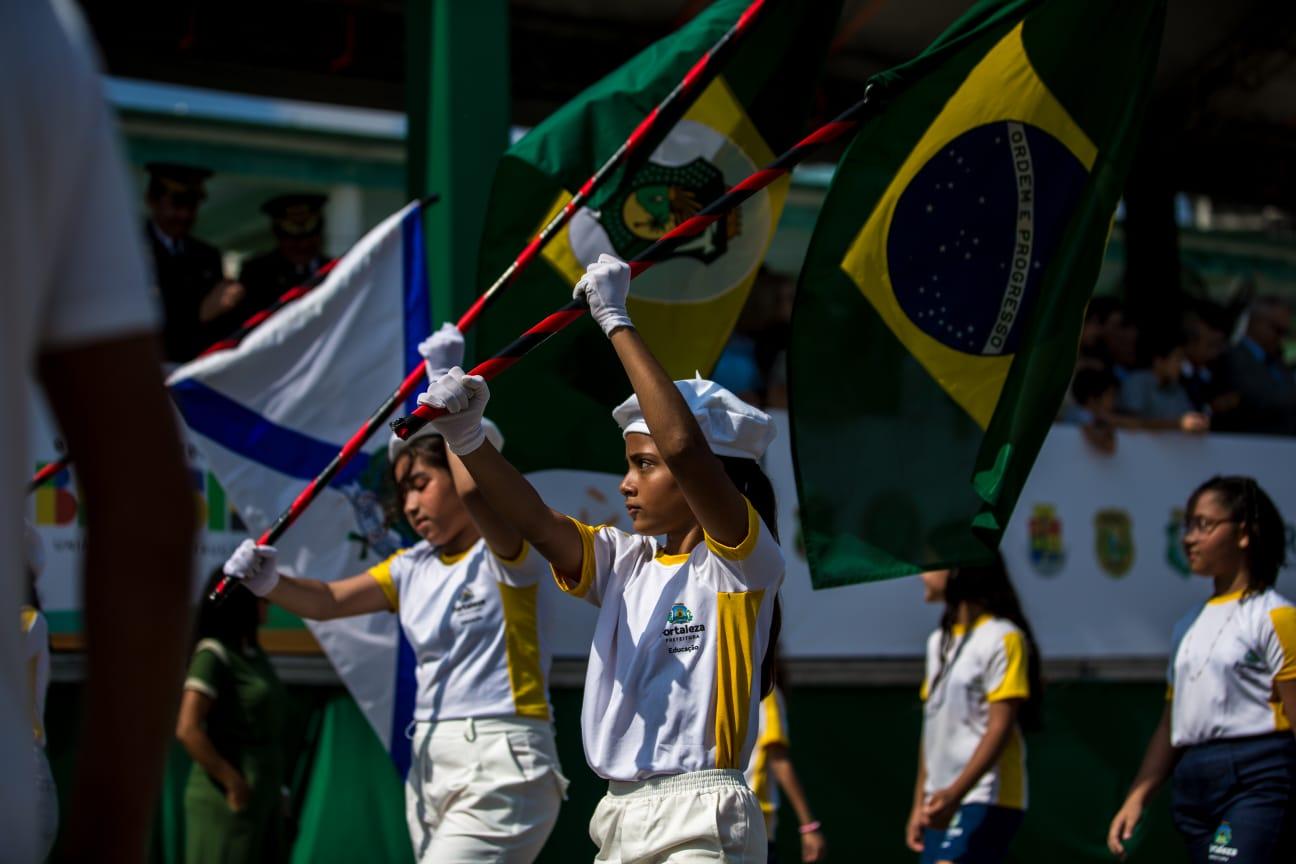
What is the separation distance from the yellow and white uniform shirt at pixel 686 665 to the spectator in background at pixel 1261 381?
6.89 metres

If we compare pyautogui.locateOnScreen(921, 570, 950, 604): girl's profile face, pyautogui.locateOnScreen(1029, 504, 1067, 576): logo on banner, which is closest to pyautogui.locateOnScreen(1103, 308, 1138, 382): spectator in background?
pyautogui.locateOnScreen(1029, 504, 1067, 576): logo on banner

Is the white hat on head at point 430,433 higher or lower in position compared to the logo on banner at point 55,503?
higher

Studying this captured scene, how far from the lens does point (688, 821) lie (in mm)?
3254

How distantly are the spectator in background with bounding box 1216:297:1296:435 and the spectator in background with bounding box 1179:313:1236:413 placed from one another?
3.0 inches

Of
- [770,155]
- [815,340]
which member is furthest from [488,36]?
[815,340]

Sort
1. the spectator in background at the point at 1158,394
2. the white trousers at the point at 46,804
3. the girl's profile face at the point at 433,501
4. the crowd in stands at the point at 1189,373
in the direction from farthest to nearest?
1. the spectator in background at the point at 1158,394
2. the crowd in stands at the point at 1189,373
3. the girl's profile face at the point at 433,501
4. the white trousers at the point at 46,804

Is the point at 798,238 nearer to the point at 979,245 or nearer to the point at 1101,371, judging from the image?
the point at 1101,371

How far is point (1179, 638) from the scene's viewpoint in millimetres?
5359

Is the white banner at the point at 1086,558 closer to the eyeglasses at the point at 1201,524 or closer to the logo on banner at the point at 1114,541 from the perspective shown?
the logo on banner at the point at 1114,541

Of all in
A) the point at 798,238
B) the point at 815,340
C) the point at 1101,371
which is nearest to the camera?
the point at 815,340

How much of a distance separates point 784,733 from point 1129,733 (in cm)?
250

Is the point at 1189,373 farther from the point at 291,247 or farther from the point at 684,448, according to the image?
the point at 684,448

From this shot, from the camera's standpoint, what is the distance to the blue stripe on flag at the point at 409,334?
5809mm

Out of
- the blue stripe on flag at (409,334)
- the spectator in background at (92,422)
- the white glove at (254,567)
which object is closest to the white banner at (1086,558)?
the blue stripe on flag at (409,334)
